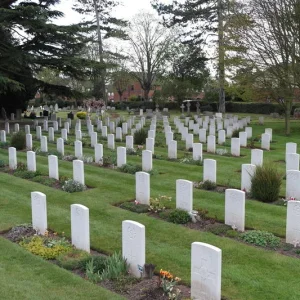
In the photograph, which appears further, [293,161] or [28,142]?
[28,142]

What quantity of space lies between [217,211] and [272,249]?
2.08 metres

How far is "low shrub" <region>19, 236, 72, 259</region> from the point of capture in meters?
6.52

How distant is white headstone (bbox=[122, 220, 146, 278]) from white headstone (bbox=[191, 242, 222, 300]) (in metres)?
0.89

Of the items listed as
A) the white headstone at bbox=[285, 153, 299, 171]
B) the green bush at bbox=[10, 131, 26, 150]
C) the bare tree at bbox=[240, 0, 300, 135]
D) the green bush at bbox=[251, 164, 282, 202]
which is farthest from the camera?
the bare tree at bbox=[240, 0, 300, 135]

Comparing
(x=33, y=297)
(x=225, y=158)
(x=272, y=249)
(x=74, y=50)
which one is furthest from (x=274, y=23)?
(x=33, y=297)

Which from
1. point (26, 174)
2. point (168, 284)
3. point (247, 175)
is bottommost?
point (168, 284)

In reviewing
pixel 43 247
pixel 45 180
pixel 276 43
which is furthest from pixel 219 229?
pixel 276 43

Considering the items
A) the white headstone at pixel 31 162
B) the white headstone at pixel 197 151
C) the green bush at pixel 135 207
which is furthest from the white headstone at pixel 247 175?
the white headstone at pixel 31 162

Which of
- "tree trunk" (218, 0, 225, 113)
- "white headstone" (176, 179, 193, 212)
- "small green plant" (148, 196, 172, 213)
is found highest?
"tree trunk" (218, 0, 225, 113)

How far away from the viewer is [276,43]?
2411cm

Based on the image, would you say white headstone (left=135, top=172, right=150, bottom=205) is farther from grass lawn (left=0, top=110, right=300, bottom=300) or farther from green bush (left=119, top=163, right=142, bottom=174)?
green bush (left=119, top=163, right=142, bottom=174)

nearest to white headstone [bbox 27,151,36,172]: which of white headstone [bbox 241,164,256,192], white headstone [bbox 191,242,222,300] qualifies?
white headstone [bbox 241,164,256,192]

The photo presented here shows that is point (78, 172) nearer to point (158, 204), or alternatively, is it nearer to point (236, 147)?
point (158, 204)

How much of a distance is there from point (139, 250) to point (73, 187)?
215 inches
